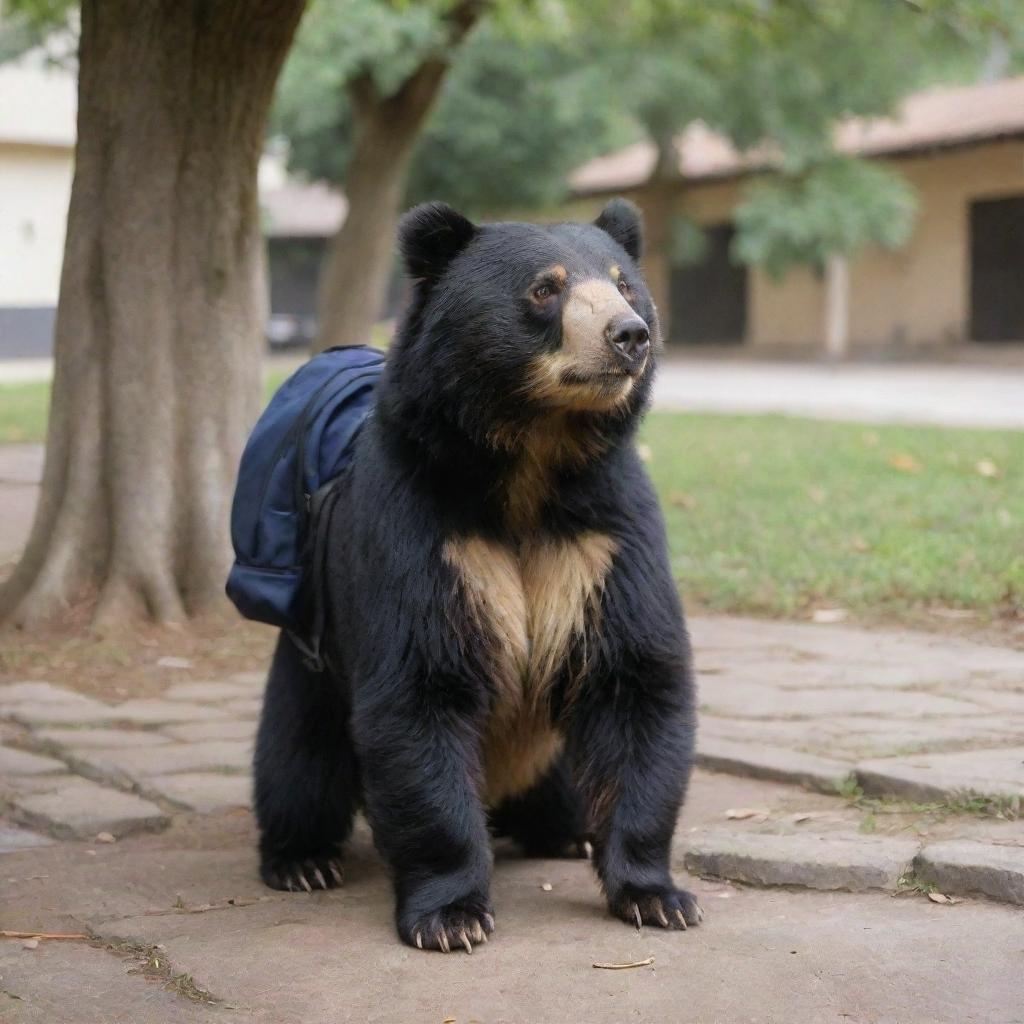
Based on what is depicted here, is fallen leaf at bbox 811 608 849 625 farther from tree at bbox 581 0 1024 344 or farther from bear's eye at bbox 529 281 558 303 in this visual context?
tree at bbox 581 0 1024 344

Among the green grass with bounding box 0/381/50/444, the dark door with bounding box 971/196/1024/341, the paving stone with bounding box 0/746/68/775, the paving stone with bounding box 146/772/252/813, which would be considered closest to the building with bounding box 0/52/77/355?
Result: the green grass with bounding box 0/381/50/444

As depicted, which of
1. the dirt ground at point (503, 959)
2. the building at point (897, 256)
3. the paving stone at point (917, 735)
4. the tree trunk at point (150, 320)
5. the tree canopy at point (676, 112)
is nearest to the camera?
the dirt ground at point (503, 959)

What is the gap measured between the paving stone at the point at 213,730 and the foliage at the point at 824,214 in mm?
22806

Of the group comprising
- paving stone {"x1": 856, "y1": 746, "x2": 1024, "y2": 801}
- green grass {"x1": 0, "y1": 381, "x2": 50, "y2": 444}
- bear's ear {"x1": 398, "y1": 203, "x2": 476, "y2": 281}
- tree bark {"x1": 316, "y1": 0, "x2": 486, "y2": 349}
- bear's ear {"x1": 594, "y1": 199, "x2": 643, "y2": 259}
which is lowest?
paving stone {"x1": 856, "y1": 746, "x2": 1024, "y2": 801}

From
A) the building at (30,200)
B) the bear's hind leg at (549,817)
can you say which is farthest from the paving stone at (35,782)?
the building at (30,200)

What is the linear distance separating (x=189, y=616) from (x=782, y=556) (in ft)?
9.30

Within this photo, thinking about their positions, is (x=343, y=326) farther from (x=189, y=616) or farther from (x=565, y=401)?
(x=565, y=401)

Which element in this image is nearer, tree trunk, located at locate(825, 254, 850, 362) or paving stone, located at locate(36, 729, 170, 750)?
paving stone, located at locate(36, 729, 170, 750)

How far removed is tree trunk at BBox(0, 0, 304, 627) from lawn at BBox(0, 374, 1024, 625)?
2.23 metres

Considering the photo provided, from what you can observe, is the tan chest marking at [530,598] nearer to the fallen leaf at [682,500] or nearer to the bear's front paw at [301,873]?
the bear's front paw at [301,873]

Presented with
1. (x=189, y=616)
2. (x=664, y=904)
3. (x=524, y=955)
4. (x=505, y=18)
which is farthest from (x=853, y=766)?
(x=505, y=18)

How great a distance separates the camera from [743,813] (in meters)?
4.20

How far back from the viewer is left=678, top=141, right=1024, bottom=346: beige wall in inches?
1089

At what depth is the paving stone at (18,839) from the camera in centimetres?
411
